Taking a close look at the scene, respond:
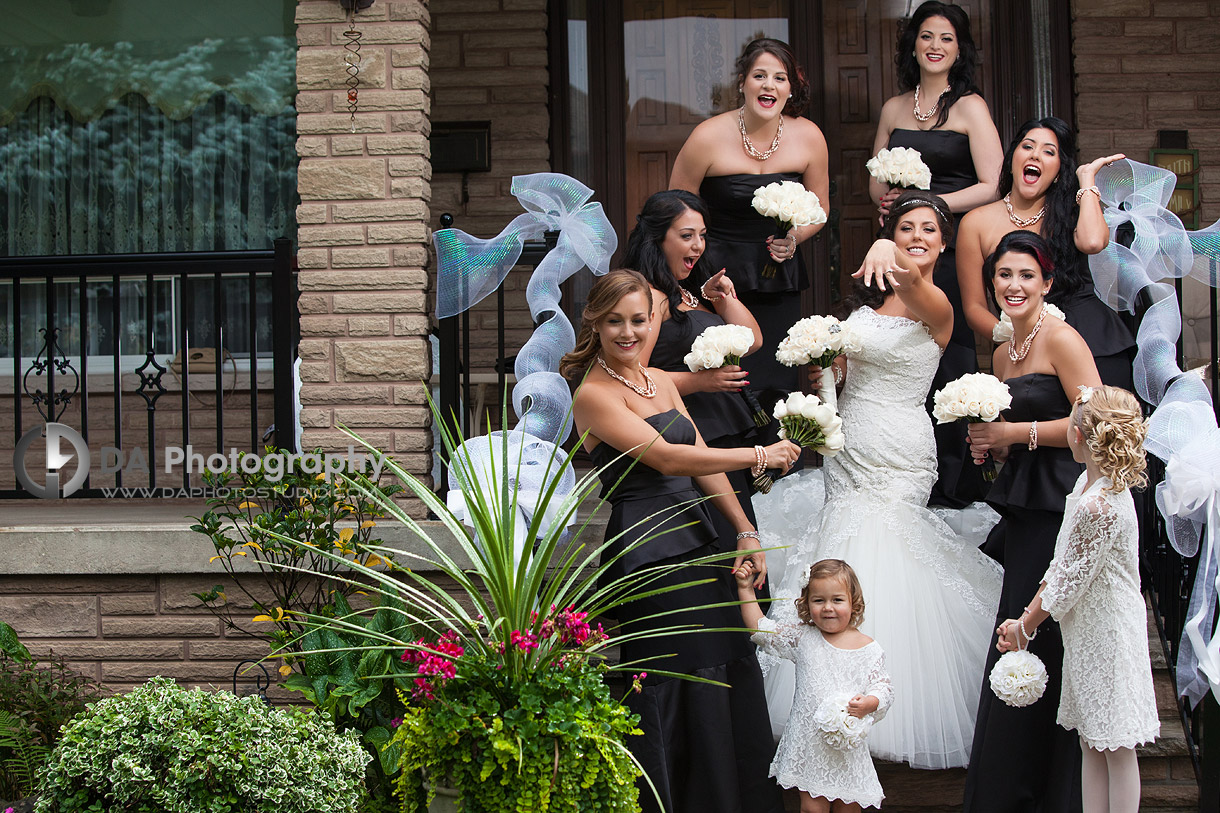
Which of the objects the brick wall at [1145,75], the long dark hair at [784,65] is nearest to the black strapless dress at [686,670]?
the long dark hair at [784,65]

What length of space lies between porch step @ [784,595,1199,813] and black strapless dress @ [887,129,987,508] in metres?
1.20

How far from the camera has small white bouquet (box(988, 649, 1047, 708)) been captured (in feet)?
11.1

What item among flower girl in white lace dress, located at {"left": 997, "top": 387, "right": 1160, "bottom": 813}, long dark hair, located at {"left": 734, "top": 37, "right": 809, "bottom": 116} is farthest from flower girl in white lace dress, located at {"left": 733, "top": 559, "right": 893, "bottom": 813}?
long dark hair, located at {"left": 734, "top": 37, "right": 809, "bottom": 116}

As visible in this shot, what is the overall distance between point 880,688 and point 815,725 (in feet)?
0.80

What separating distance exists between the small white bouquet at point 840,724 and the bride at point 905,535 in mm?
401

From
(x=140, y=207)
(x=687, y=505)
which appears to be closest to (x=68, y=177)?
(x=140, y=207)

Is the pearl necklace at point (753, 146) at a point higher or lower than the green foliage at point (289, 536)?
higher

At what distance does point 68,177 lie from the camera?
305 inches

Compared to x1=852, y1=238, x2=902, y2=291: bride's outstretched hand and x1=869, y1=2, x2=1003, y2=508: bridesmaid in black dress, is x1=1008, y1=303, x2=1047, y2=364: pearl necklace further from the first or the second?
x1=869, y1=2, x2=1003, y2=508: bridesmaid in black dress

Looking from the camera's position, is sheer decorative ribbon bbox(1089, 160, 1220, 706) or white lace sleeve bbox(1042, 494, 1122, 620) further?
sheer decorative ribbon bbox(1089, 160, 1220, 706)

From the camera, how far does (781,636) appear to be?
148 inches

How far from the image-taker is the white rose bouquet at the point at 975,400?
374 cm

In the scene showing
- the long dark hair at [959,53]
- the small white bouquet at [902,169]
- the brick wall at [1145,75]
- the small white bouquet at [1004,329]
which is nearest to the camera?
the small white bouquet at [1004,329]

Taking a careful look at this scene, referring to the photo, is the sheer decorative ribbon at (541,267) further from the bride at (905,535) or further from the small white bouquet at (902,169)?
the small white bouquet at (902,169)
